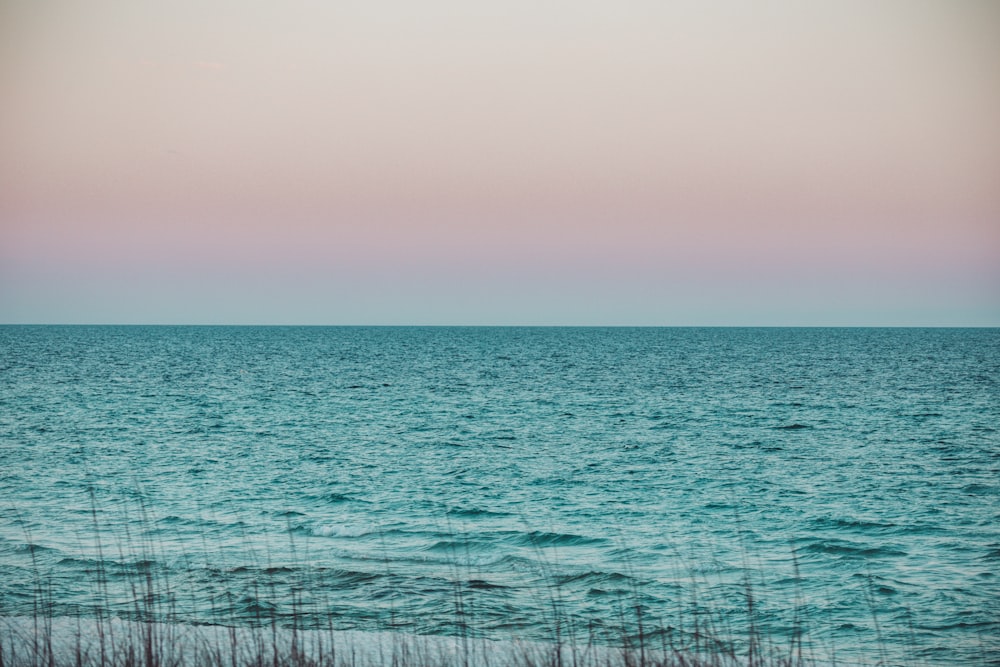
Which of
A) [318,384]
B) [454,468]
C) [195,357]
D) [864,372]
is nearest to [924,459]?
[454,468]

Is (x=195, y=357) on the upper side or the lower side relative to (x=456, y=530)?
upper

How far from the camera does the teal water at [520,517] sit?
12422 millimetres

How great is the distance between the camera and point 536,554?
52.0ft

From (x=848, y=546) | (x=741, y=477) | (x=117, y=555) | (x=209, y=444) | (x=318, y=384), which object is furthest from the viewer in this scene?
(x=318, y=384)

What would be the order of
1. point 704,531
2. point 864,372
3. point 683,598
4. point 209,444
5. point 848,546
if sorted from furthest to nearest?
1. point 864,372
2. point 209,444
3. point 704,531
4. point 848,546
5. point 683,598

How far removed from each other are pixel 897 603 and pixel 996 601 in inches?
59.8

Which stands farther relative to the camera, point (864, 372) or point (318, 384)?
point (864, 372)

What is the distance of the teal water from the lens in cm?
1242

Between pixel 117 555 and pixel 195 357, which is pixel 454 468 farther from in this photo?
pixel 195 357

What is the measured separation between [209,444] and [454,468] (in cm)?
1013

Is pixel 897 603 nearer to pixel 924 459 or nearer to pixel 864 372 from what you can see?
pixel 924 459

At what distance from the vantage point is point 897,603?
13391 millimetres

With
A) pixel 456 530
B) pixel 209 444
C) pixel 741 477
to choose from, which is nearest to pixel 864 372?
pixel 741 477

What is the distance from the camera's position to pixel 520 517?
19516 millimetres
